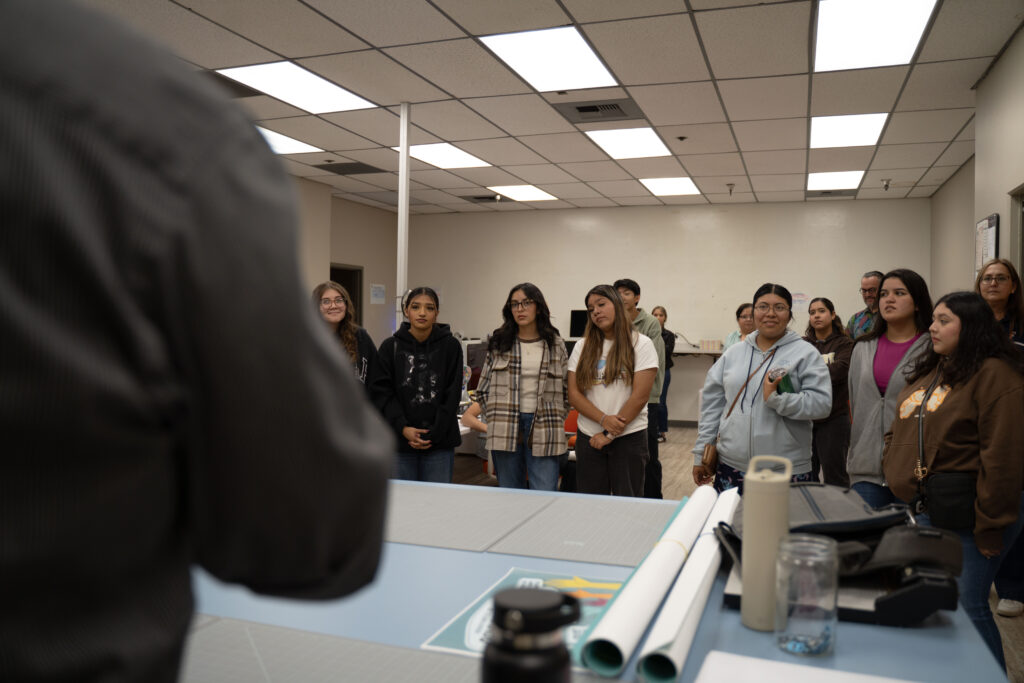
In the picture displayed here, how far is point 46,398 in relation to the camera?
0.34 m

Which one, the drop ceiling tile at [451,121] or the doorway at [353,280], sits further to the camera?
the doorway at [353,280]

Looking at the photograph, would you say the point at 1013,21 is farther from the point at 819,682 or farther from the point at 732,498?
the point at 819,682

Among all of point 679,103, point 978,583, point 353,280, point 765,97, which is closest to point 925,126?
point 765,97

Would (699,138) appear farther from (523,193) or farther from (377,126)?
(523,193)

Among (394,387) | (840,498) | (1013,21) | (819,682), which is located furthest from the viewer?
(1013,21)

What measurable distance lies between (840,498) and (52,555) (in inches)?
48.1

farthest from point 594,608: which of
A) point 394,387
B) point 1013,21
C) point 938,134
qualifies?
point 938,134

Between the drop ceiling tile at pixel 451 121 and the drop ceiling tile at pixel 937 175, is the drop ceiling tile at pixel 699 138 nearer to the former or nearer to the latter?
the drop ceiling tile at pixel 451 121

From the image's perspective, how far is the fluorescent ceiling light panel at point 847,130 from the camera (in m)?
5.50

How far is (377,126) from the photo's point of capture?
19.2 ft

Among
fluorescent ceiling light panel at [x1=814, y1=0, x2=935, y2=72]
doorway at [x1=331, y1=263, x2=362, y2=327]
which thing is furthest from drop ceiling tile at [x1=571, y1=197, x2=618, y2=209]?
fluorescent ceiling light panel at [x1=814, y1=0, x2=935, y2=72]

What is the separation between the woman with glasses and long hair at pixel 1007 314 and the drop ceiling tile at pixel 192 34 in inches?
156

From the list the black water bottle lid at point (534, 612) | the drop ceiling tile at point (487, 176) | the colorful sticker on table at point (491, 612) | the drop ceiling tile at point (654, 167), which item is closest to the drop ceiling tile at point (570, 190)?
the drop ceiling tile at point (487, 176)

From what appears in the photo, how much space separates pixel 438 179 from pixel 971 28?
5256mm
